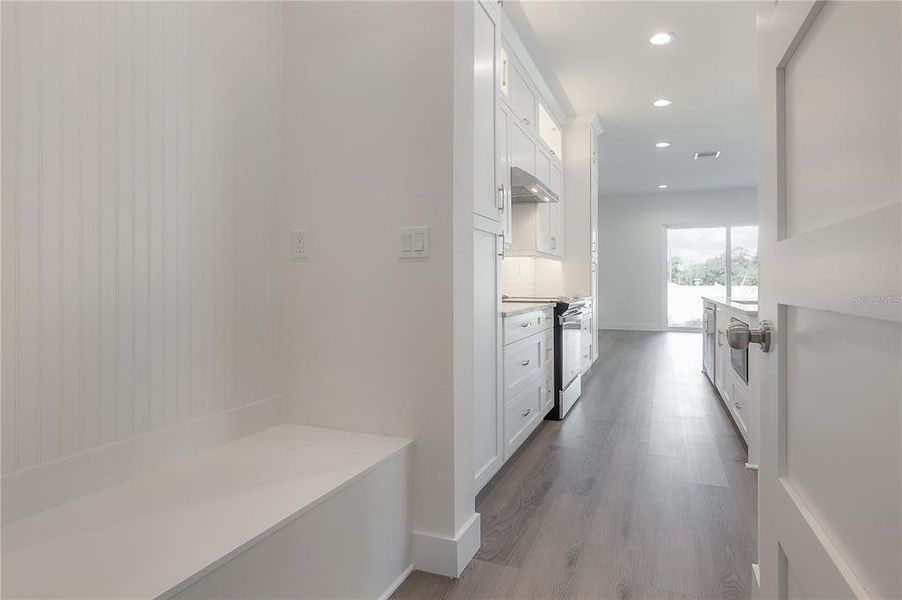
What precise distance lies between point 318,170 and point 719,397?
3744mm

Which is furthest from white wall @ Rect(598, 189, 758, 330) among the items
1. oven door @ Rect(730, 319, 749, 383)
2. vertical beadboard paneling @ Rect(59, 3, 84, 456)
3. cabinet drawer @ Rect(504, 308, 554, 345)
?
vertical beadboard paneling @ Rect(59, 3, 84, 456)

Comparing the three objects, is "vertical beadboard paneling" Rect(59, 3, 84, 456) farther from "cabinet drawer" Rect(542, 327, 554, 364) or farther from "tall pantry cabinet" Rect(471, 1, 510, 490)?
"cabinet drawer" Rect(542, 327, 554, 364)

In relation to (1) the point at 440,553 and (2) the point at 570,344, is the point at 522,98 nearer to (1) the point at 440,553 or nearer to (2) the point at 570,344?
(2) the point at 570,344

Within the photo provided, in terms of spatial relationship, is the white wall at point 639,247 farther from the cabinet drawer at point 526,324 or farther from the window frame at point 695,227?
the cabinet drawer at point 526,324

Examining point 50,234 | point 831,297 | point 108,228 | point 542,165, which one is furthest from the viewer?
point 542,165

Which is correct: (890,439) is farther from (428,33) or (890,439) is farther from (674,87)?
(674,87)

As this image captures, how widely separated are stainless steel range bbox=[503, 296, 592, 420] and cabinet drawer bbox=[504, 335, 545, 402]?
1.10 feet

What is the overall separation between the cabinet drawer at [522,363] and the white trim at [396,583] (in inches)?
42.7

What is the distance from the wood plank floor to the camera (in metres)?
1.67

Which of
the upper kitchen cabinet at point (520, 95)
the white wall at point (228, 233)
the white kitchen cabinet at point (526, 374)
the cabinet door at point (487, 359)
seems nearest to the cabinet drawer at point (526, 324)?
the white kitchen cabinet at point (526, 374)

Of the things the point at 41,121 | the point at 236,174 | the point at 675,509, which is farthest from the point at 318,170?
the point at 675,509

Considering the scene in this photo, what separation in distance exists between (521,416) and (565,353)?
101 cm

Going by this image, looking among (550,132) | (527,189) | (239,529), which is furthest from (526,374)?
(550,132)

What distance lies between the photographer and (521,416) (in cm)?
294
